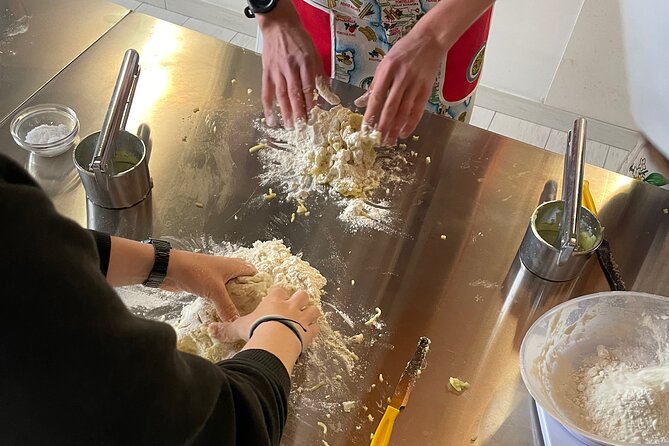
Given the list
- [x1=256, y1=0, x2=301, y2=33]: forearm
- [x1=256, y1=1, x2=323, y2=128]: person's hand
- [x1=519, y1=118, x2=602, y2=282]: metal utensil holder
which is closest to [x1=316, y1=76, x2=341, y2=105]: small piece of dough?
[x1=256, y1=1, x2=323, y2=128]: person's hand

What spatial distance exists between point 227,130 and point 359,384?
57 centimetres

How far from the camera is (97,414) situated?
19.8 inches

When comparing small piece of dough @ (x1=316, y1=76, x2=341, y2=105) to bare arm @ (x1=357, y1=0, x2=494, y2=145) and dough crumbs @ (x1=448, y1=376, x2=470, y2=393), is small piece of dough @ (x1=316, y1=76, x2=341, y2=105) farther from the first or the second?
dough crumbs @ (x1=448, y1=376, x2=470, y2=393)

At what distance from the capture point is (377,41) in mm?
1341

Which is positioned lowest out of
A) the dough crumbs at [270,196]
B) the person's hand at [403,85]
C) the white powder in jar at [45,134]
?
the white powder in jar at [45,134]

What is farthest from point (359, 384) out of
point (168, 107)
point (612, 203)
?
point (168, 107)

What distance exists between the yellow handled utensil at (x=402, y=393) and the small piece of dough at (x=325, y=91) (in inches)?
19.6

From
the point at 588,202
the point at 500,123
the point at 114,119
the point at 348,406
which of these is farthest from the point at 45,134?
the point at 500,123

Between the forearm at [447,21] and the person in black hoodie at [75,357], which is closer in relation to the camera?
the person in black hoodie at [75,357]

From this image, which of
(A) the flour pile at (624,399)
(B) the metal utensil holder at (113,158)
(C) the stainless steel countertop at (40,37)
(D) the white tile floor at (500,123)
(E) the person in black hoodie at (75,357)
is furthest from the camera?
(D) the white tile floor at (500,123)

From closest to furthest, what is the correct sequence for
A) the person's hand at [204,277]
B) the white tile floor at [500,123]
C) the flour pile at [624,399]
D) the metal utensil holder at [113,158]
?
1. the flour pile at [624,399]
2. the person's hand at [204,277]
3. the metal utensil holder at [113,158]
4. the white tile floor at [500,123]

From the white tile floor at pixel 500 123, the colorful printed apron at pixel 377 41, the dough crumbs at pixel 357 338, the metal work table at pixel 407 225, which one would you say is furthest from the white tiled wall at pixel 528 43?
the dough crumbs at pixel 357 338

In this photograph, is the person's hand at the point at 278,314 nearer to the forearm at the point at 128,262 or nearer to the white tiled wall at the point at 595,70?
the forearm at the point at 128,262

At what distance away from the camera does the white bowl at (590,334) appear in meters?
0.90
